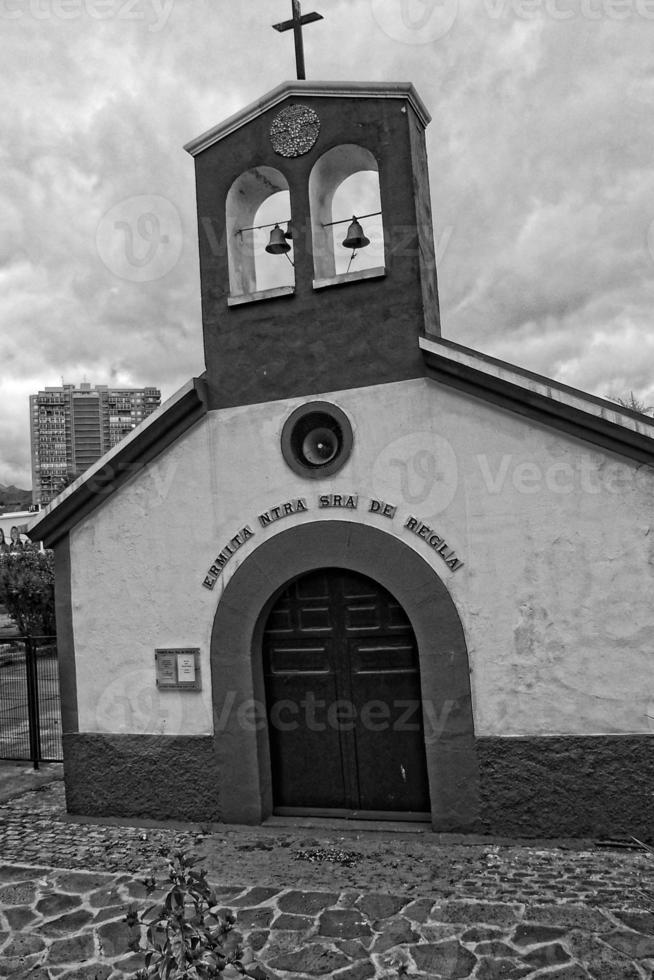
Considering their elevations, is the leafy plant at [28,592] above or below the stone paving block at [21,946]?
above

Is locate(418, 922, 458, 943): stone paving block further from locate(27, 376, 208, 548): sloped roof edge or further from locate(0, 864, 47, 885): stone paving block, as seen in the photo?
locate(27, 376, 208, 548): sloped roof edge

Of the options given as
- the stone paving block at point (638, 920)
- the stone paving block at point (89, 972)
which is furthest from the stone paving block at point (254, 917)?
the stone paving block at point (638, 920)

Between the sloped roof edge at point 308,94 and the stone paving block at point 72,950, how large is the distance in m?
7.50

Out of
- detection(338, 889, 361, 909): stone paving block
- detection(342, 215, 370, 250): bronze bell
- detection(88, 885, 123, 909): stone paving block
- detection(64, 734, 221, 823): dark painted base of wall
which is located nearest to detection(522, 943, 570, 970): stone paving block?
detection(338, 889, 361, 909): stone paving block

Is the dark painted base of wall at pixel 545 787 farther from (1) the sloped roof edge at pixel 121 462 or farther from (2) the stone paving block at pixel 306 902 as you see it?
(1) the sloped roof edge at pixel 121 462

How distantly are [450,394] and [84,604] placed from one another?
4526mm

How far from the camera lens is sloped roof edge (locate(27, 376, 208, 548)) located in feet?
28.6

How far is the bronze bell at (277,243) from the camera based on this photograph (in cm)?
869

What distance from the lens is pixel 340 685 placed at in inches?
329

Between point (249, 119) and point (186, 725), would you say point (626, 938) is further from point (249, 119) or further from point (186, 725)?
point (249, 119)

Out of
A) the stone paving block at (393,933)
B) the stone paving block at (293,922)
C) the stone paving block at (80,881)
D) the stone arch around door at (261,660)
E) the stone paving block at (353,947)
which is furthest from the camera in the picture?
the stone arch around door at (261,660)

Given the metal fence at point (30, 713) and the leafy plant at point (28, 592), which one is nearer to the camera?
the metal fence at point (30, 713)

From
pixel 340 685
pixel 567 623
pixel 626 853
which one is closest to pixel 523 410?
pixel 567 623

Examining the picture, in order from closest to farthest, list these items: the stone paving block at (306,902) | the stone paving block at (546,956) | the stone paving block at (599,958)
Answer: the stone paving block at (599,958) → the stone paving block at (546,956) → the stone paving block at (306,902)
